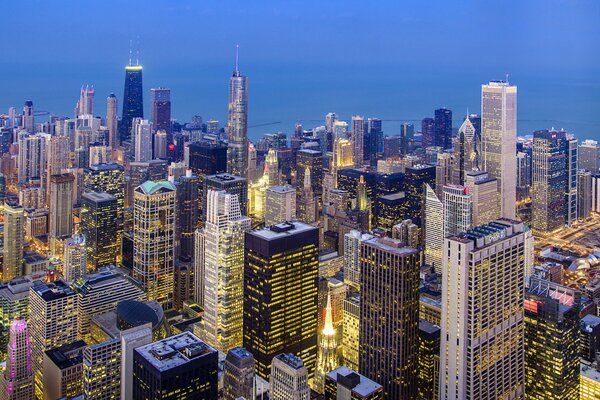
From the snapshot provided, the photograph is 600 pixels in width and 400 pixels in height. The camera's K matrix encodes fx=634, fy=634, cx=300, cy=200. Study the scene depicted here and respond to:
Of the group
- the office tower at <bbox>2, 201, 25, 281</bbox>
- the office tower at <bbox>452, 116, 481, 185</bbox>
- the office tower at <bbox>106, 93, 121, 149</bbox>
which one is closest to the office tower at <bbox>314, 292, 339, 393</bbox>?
the office tower at <bbox>2, 201, 25, 281</bbox>

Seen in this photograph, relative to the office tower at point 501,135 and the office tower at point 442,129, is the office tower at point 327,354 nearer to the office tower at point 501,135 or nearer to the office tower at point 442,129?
the office tower at point 501,135

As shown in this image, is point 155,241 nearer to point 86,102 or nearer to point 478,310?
point 478,310

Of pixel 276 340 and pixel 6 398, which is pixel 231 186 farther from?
pixel 6 398

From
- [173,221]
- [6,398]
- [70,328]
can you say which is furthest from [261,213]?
[6,398]

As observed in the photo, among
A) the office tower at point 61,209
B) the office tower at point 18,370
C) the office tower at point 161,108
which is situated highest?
the office tower at point 161,108

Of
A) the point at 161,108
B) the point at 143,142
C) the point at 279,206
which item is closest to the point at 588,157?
the point at 279,206

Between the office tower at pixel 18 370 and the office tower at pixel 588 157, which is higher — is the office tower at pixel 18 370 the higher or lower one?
the lower one

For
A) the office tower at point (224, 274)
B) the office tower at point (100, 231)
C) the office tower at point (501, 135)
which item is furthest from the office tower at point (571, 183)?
the office tower at point (100, 231)
